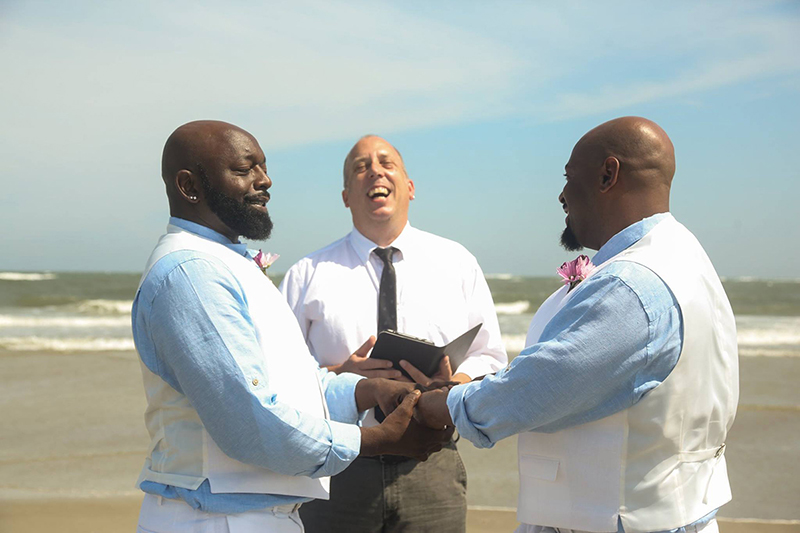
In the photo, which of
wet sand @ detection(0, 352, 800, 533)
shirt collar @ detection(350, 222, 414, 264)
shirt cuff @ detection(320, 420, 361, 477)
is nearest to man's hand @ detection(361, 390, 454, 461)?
shirt cuff @ detection(320, 420, 361, 477)

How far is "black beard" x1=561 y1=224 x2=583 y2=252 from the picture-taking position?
9.39ft

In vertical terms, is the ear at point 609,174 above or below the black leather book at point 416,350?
above

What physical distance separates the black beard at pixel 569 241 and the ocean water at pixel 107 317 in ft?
41.4

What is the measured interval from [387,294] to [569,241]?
55.0 inches

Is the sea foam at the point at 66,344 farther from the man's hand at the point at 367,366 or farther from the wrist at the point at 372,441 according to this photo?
the wrist at the point at 372,441

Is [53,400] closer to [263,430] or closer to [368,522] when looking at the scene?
[368,522]

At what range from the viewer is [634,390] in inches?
89.5

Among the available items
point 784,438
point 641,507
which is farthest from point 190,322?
point 784,438

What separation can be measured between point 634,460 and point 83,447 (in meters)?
7.42

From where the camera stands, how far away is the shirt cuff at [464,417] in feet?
8.38

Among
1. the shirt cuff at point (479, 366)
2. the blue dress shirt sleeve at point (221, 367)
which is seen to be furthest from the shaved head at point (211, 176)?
the shirt cuff at point (479, 366)

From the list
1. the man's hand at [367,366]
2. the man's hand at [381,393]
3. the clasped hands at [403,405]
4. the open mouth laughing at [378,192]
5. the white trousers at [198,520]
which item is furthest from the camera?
the open mouth laughing at [378,192]

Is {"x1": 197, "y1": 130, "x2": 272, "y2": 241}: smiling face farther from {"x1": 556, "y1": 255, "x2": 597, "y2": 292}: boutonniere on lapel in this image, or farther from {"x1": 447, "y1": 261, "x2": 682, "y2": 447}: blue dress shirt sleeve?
{"x1": 556, "y1": 255, "x2": 597, "y2": 292}: boutonniere on lapel

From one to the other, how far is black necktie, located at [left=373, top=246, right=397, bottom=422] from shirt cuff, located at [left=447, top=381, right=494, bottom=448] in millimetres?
1336
